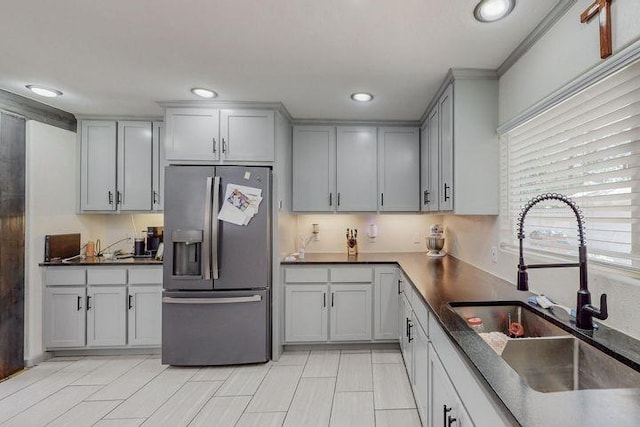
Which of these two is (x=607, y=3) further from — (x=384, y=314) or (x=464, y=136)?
(x=384, y=314)

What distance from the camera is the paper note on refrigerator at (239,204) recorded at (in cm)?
266

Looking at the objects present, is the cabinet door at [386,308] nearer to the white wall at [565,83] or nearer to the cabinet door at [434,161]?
the cabinet door at [434,161]

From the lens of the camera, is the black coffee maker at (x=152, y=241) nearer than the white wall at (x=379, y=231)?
Yes

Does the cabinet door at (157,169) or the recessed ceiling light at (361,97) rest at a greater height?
the recessed ceiling light at (361,97)

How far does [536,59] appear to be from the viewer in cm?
168

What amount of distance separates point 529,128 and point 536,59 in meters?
0.38

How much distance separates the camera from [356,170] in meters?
3.32

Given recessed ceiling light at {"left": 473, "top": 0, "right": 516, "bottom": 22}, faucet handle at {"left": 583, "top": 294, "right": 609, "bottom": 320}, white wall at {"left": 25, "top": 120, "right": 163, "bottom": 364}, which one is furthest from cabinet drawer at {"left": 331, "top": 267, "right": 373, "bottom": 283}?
white wall at {"left": 25, "top": 120, "right": 163, "bottom": 364}

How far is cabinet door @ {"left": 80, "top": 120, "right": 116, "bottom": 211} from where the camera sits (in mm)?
3178

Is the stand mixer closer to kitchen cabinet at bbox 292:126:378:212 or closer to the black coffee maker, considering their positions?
kitchen cabinet at bbox 292:126:378:212

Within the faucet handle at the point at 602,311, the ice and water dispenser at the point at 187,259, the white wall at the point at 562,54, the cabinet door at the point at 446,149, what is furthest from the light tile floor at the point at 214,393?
the white wall at the point at 562,54

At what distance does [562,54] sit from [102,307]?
3961 mm

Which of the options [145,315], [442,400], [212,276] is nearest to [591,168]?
[442,400]

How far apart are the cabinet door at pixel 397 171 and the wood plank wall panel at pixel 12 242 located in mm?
3376
